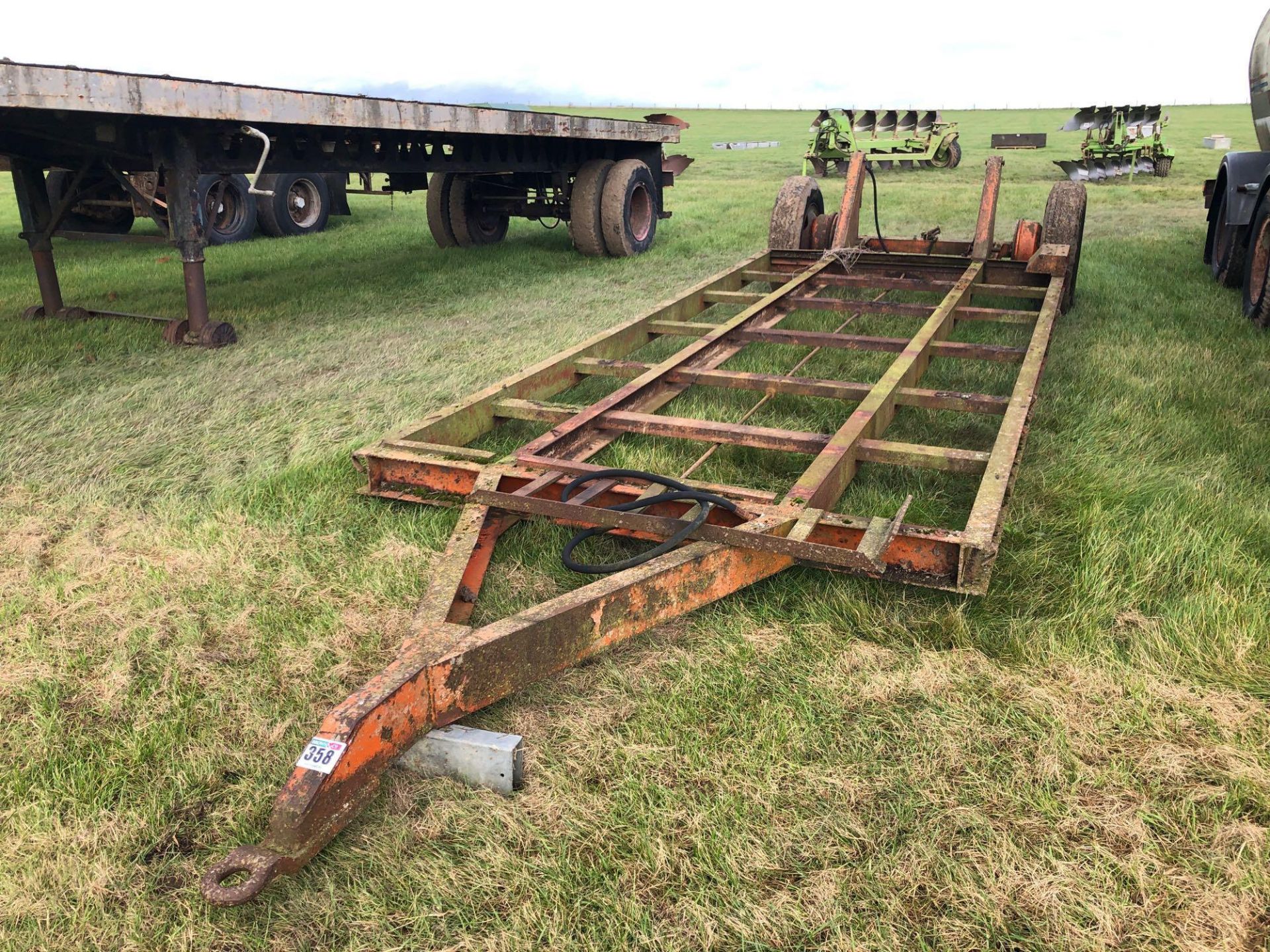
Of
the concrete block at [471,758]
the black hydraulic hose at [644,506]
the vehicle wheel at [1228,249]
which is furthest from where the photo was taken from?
the vehicle wheel at [1228,249]

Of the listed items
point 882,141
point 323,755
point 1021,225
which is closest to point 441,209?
point 1021,225

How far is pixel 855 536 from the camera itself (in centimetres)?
265

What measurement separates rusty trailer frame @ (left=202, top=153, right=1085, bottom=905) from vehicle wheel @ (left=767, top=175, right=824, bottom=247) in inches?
60.1

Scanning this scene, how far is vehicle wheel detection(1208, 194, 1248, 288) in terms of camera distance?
6.74 m

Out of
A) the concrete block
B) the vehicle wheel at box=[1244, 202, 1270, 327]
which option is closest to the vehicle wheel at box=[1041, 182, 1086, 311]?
the vehicle wheel at box=[1244, 202, 1270, 327]

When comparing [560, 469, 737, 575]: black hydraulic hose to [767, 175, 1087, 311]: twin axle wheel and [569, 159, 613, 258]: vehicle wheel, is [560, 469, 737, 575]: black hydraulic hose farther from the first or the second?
[569, 159, 613, 258]: vehicle wheel

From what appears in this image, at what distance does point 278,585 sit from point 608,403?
4.80ft

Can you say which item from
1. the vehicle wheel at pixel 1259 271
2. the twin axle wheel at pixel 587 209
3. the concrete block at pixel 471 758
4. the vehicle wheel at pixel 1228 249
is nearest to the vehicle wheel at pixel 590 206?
the twin axle wheel at pixel 587 209

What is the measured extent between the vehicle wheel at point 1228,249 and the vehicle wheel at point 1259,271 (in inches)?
16.3

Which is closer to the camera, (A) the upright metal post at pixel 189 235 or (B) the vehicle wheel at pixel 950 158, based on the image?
(A) the upright metal post at pixel 189 235

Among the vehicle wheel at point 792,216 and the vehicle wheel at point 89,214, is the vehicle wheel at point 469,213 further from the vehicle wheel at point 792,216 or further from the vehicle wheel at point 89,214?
the vehicle wheel at point 792,216

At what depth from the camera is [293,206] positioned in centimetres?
1183

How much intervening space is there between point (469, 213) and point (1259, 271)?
24.1 ft

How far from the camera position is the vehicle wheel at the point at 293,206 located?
11219mm
